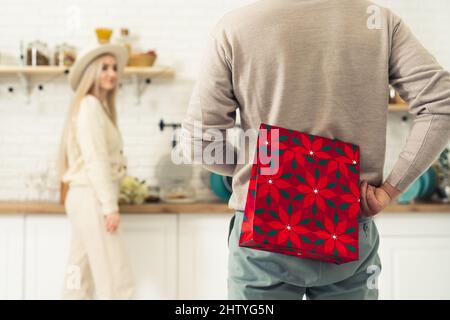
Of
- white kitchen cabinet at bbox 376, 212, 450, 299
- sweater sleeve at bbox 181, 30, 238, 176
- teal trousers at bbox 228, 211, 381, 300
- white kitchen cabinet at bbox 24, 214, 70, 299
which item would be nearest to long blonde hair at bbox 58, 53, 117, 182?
white kitchen cabinet at bbox 24, 214, 70, 299

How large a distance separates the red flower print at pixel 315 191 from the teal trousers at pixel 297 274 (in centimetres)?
11

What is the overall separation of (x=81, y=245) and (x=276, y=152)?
5.96 feet

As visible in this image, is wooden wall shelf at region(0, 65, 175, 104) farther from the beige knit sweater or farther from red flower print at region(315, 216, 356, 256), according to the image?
red flower print at region(315, 216, 356, 256)

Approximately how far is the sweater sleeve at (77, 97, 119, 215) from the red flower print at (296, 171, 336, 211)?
62.9 inches

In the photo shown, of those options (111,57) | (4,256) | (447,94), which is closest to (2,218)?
(4,256)

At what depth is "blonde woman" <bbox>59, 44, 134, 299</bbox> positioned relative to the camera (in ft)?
8.32

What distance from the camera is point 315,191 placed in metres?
1.07

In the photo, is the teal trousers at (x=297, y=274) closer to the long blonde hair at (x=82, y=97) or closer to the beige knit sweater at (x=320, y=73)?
the beige knit sweater at (x=320, y=73)

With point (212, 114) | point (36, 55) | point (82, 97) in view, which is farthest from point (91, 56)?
point (212, 114)

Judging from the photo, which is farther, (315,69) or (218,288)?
(218,288)
